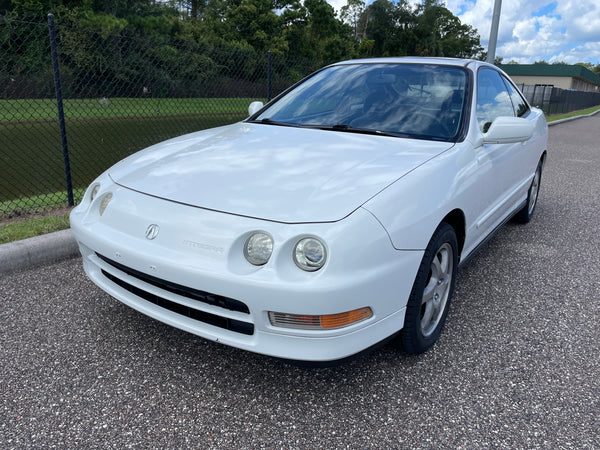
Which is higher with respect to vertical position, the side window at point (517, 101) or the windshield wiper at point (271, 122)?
the side window at point (517, 101)

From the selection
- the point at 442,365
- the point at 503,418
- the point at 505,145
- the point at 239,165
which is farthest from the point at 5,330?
the point at 505,145

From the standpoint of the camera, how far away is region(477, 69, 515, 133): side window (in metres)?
3.28

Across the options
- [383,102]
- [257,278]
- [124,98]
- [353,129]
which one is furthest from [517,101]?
[124,98]

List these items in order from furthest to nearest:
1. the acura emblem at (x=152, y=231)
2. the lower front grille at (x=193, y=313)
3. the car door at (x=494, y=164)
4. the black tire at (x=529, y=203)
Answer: the black tire at (x=529, y=203), the car door at (x=494, y=164), the acura emblem at (x=152, y=231), the lower front grille at (x=193, y=313)

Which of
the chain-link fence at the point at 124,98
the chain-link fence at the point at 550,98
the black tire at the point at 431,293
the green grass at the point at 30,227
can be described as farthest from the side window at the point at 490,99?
the chain-link fence at the point at 550,98

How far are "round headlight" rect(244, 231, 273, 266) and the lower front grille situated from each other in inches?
10.9

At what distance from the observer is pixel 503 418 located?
2.15 m

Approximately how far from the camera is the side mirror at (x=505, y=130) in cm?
296

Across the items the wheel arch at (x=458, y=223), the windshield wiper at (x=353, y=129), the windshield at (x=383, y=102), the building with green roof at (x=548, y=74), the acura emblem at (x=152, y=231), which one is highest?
the windshield at (x=383, y=102)

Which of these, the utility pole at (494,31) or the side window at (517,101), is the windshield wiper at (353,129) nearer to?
the side window at (517,101)

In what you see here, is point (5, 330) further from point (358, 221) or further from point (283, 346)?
point (358, 221)

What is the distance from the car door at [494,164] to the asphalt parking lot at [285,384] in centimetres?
60

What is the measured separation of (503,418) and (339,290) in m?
0.97

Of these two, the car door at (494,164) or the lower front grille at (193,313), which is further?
the car door at (494,164)
